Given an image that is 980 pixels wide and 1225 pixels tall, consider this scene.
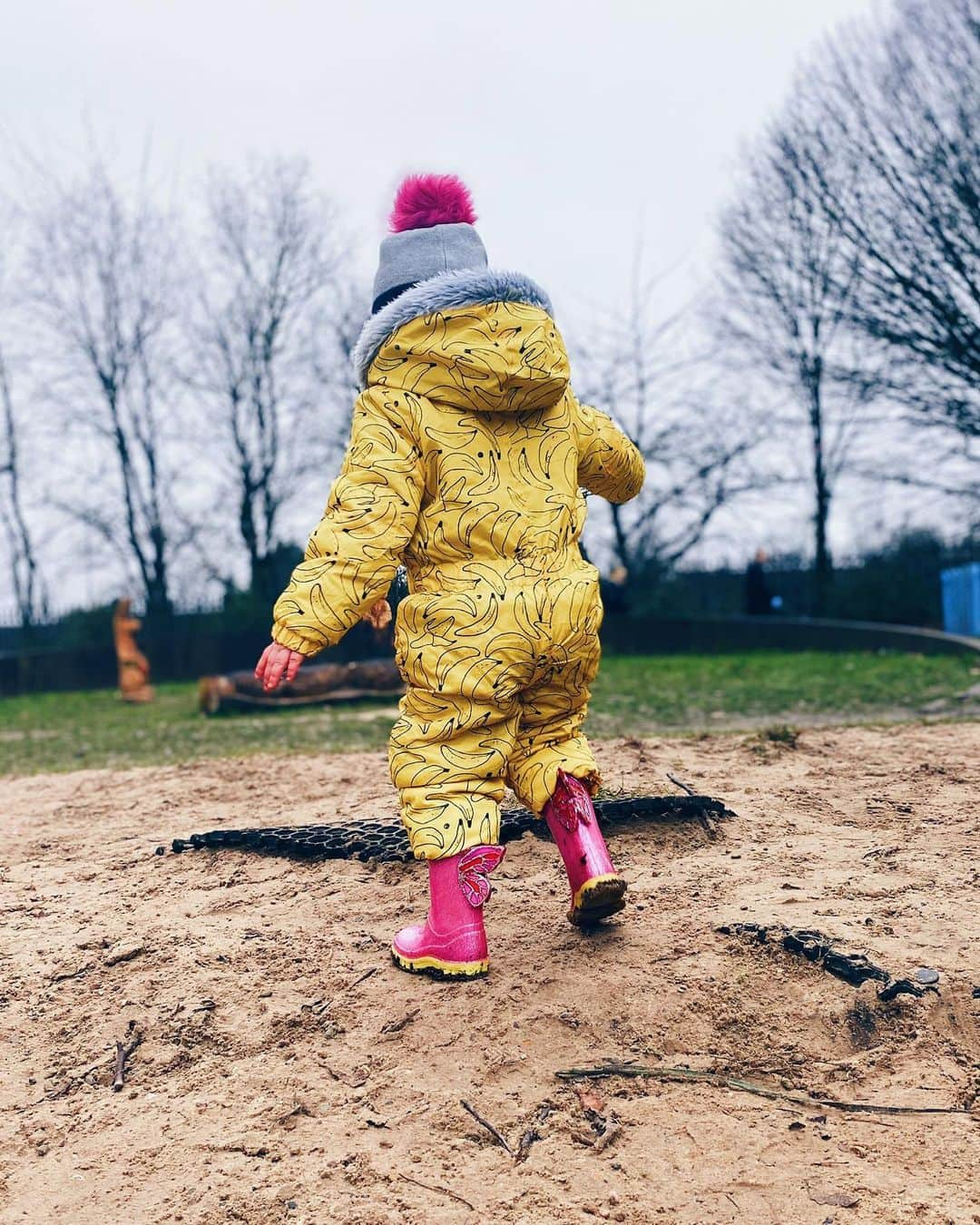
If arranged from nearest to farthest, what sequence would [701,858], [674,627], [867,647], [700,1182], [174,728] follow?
[700,1182]
[701,858]
[174,728]
[867,647]
[674,627]

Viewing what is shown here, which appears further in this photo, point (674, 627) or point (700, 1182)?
point (674, 627)

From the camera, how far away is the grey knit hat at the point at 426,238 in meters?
3.01

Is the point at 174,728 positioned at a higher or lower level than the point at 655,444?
lower

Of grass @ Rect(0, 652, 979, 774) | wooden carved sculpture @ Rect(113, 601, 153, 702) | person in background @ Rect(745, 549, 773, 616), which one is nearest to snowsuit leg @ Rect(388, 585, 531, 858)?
grass @ Rect(0, 652, 979, 774)

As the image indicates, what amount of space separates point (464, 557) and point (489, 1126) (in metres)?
1.29

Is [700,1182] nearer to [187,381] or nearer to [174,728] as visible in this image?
[174,728]

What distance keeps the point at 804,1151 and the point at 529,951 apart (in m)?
0.93

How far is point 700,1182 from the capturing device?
198 cm

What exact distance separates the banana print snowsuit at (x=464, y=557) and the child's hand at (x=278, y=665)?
0.03 m

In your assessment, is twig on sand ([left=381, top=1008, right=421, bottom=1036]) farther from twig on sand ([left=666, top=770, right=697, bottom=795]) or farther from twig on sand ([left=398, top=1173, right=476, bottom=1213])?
twig on sand ([left=666, top=770, right=697, bottom=795])

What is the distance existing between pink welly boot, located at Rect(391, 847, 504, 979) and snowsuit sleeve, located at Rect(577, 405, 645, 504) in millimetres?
1116

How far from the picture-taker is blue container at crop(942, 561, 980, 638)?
17.0 metres

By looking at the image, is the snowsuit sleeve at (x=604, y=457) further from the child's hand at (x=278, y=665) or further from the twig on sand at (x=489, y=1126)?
the twig on sand at (x=489, y=1126)

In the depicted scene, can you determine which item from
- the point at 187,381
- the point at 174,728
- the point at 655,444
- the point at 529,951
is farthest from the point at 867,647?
the point at 529,951
